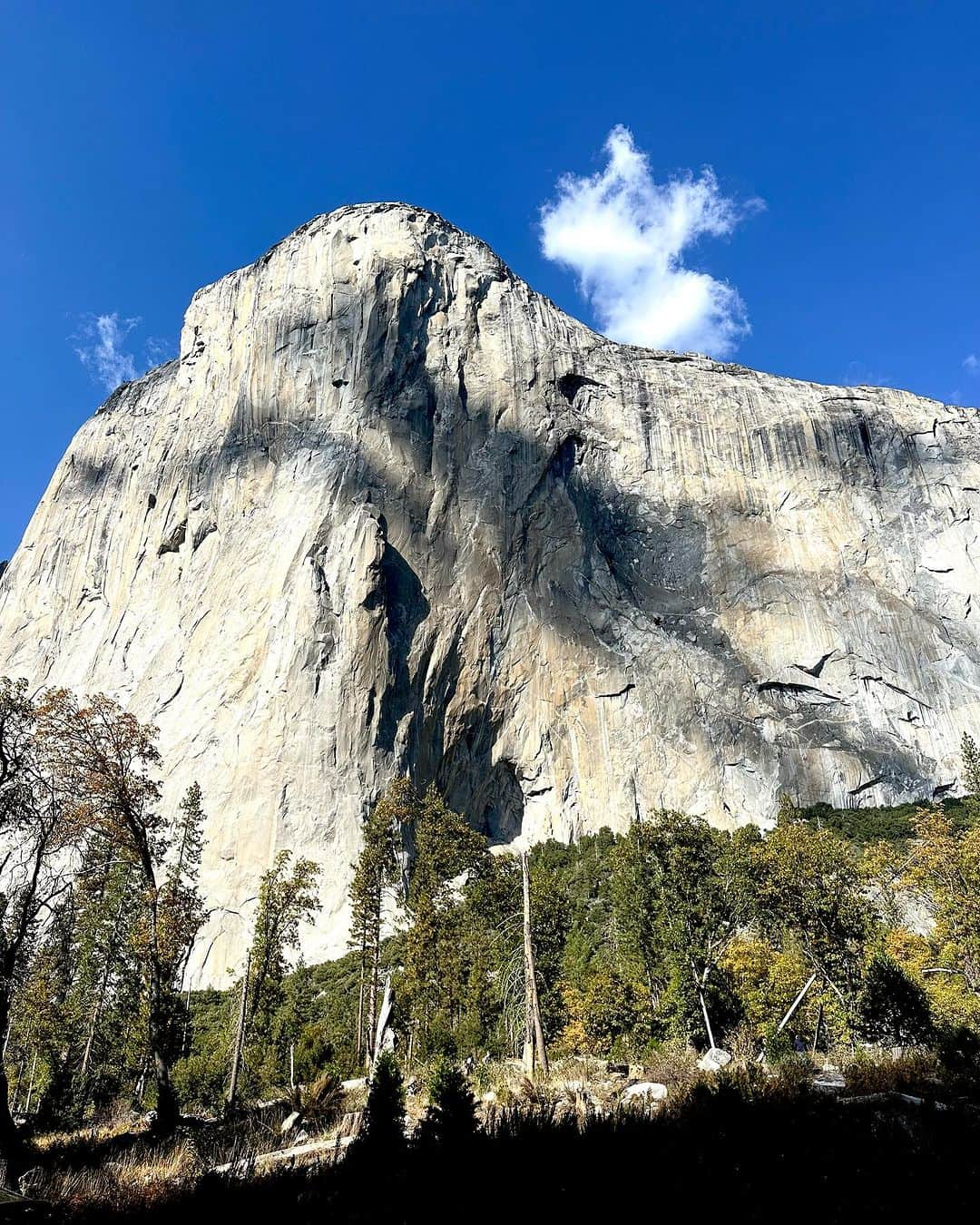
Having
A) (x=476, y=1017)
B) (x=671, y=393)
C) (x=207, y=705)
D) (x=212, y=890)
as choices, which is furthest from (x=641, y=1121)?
(x=671, y=393)

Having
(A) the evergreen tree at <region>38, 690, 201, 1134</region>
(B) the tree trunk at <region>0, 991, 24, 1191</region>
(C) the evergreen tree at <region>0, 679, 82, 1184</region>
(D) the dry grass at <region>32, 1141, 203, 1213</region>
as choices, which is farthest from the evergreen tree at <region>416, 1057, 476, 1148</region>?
(C) the evergreen tree at <region>0, 679, 82, 1184</region>

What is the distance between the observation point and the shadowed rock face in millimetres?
53656

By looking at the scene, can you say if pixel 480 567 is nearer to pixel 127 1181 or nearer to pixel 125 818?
pixel 125 818

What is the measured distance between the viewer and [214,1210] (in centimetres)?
709

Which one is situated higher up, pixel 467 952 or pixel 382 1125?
pixel 467 952

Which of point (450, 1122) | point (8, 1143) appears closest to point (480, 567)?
point (8, 1143)

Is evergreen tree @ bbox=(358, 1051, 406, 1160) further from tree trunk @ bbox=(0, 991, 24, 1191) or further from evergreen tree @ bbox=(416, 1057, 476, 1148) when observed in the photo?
tree trunk @ bbox=(0, 991, 24, 1191)

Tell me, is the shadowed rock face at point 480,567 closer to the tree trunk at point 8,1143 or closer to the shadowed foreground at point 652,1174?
the tree trunk at point 8,1143

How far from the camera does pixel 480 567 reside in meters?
62.8

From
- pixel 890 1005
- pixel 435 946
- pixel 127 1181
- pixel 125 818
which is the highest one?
pixel 125 818

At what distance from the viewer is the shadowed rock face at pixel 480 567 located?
53656 mm

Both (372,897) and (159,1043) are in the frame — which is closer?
(159,1043)

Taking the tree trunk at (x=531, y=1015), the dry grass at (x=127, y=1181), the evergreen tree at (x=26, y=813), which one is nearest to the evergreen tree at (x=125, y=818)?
the evergreen tree at (x=26, y=813)

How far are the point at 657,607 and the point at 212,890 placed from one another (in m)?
42.6
